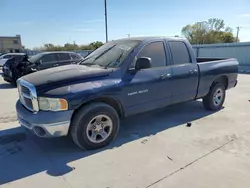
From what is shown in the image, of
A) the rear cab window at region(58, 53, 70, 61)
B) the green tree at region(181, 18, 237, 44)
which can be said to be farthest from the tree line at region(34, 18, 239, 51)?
the rear cab window at region(58, 53, 70, 61)

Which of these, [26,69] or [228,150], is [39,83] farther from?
[26,69]

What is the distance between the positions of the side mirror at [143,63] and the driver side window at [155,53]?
0.32m

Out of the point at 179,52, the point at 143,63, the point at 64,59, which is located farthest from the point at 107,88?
the point at 64,59

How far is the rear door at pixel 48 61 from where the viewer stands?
1051 centimetres

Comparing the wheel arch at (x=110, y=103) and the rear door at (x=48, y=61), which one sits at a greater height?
the rear door at (x=48, y=61)

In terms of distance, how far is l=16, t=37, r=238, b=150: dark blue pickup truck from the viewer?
341 cm

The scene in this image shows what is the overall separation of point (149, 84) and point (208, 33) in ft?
178

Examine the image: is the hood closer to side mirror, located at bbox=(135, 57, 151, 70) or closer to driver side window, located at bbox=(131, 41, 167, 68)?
side mirror, located at bbox=(135, 57, 151, 70)

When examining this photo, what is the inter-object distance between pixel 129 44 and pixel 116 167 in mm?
2363

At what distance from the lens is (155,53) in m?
4.59

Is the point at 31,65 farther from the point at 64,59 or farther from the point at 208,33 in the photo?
the point at 208,33

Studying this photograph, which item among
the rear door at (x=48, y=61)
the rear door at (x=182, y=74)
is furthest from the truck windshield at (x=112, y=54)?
the rear door at (x=48, y=61)

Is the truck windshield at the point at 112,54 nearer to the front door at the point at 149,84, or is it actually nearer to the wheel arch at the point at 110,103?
the front door at the point at 149,84

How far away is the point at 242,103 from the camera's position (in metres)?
6.85
